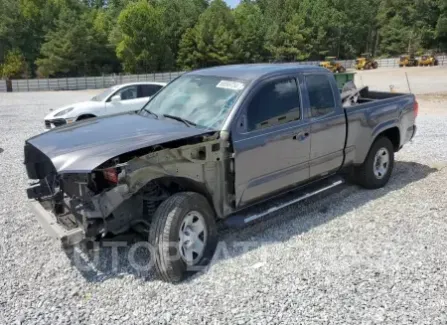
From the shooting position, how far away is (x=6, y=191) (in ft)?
21.6

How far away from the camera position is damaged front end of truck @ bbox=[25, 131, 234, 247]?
12.1 feet

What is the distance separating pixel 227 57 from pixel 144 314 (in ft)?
194

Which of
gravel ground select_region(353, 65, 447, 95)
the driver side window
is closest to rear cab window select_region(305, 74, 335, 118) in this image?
the driver side window

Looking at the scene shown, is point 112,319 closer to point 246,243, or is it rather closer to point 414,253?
point 246,243

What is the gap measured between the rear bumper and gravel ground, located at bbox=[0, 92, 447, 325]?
1.70 feet

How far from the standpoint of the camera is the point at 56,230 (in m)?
3.80

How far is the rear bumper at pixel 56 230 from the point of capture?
3660 millimetres

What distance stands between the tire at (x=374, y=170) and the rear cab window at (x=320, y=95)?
1.23 metres

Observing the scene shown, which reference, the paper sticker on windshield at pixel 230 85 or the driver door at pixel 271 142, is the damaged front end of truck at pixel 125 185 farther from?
the paper sticker on windshield at pixel 230 85

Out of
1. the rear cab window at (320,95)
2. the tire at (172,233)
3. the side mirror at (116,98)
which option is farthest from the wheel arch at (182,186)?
the side mirror at (116,98)

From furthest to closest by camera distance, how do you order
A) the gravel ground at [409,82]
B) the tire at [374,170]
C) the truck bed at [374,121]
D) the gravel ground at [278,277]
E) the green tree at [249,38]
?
1. the green tree at [249,38]
2. the gravel ground at [409,82]
3. the tire at [374,170]
4. the truck bed at [374,121]
5. the gravel ground at [278,277]

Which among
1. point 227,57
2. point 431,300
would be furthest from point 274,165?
point 227,57

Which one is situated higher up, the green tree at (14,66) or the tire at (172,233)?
the green tree at (14,66)

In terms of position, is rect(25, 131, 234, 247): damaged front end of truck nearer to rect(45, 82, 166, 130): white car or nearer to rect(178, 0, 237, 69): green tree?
rect(45, 82, 166, 130): white car
